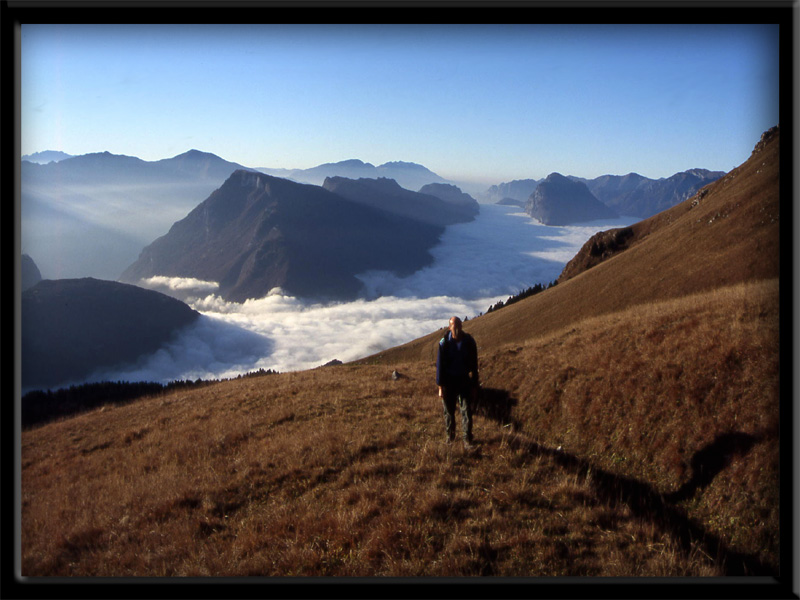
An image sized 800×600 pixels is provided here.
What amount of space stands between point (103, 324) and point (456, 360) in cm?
15391

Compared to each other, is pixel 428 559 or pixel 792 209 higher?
pixel 792 209

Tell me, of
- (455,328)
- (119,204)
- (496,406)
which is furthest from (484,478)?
(119,204)

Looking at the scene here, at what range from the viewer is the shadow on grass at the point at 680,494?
5951 millimetres

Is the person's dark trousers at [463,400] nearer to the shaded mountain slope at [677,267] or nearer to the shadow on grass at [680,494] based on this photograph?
the shadow on grass at [680,494]

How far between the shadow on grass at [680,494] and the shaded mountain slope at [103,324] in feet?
341

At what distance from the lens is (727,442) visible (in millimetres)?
7793

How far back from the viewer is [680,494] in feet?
25.5

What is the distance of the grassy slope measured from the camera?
5285 mm

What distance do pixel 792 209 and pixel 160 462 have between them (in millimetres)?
12391

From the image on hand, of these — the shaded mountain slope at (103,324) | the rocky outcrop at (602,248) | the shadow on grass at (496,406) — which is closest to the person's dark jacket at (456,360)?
the shadow on grass at (496,406)

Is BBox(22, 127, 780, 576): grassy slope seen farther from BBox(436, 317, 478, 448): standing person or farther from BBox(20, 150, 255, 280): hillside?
BBox(20, 150, 255, 280): hillside

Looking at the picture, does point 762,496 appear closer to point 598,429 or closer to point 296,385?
point 598,429
